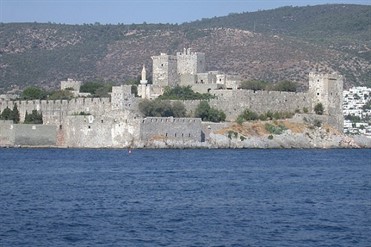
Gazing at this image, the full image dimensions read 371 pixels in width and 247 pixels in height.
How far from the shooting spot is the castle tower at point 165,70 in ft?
225

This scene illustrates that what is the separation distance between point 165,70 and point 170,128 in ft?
27.1

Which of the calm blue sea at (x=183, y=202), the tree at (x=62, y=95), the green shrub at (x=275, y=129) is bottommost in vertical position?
the calm blue sea at (x=183, y=202)

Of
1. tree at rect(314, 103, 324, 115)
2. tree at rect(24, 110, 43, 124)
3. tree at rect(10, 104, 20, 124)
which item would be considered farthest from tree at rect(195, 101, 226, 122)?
tree at rect(10, 104, 20, 124)

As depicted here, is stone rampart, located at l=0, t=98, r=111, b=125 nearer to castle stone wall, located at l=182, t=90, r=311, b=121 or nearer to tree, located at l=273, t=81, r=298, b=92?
castle stone wall, located at l=182, t=90, r=311, b=121

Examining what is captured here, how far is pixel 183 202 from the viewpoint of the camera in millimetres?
33781

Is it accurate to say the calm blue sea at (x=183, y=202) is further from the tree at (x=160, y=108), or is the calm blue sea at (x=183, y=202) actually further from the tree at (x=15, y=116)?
the tree at (x=15, y=116)

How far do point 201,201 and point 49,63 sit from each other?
8660 centimetres

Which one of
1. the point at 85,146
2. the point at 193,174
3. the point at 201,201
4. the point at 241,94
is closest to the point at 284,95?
the point at 241,94

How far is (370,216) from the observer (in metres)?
30.7

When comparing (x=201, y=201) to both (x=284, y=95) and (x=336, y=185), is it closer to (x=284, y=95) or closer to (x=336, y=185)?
(x=336, y=185)

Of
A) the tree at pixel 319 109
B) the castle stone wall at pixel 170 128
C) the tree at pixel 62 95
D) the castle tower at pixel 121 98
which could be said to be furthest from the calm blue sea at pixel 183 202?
the tree at pixel 319 109

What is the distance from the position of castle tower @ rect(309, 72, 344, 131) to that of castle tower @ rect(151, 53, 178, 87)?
7.68 m

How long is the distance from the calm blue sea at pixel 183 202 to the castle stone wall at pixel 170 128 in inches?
256

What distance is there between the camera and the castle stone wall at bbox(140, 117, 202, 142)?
200ft
